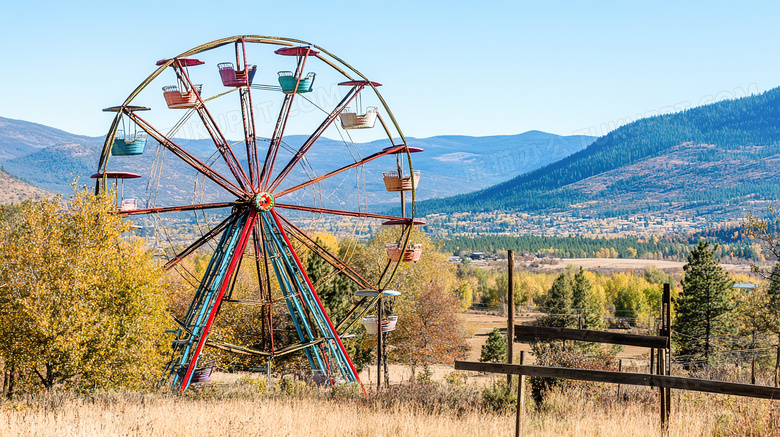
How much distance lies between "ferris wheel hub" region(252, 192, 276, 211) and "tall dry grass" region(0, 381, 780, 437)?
5816 mm

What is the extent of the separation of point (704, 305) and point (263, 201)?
1585 inches

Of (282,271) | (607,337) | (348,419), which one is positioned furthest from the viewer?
(282,271)

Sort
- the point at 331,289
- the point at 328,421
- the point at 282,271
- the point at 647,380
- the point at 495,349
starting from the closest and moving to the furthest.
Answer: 1. the point at 647,380
2. the point at 328,421
3. the point at 282,271
4. the point at 331,289
5. the point at 495,349

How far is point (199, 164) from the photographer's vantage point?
61.8 feet

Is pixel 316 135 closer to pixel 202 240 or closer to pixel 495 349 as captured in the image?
pixel 202 240

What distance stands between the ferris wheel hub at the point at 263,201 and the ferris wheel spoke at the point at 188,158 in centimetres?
45

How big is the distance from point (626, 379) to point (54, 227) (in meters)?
16.5

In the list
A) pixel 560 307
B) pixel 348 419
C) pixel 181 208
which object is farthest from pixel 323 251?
pixel 560 307

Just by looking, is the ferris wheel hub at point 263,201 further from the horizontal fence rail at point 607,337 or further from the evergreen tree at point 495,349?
the evergreen tree at point 495,349

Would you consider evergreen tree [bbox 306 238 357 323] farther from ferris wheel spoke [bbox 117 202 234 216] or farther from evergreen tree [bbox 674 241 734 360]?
evergreen tree [bbox 674 241 734 360]

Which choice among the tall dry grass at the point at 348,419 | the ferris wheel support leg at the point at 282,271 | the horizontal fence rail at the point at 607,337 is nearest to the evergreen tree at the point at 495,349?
the ferris wheel support leg at the point at 282,271

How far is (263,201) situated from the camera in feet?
63.1

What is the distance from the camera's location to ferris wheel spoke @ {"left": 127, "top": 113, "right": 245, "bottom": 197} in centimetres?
1806

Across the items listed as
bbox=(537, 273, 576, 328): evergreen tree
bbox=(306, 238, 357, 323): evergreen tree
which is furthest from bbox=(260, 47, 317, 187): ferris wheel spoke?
bbox=(537, 273, 576, 328): evergreen tree
